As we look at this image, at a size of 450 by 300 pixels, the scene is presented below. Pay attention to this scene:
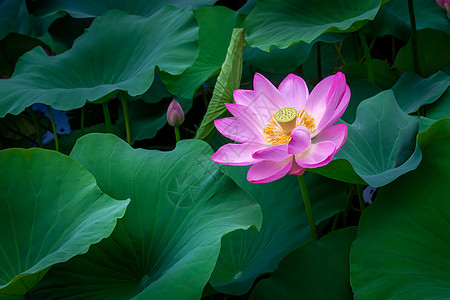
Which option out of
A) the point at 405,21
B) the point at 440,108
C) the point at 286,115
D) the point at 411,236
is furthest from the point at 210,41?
the point at 411,236

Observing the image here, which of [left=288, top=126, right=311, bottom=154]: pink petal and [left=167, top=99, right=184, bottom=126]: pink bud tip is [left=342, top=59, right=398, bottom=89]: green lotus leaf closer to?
[left=167, top=99, right=184, bottom=126]: pink bud tip

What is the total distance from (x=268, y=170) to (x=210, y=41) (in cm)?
95

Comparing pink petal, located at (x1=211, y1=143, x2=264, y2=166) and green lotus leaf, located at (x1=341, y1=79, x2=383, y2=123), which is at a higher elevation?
pink petal, located at (x1=211, y1=143, x2=264, y2=166)

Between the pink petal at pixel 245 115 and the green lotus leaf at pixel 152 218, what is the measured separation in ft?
0.44

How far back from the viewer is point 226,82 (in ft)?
3.39

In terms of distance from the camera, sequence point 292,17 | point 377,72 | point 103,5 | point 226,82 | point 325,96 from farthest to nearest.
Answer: point 103,5 → point 377,72 → point 292,17 → point 226,82 → point 325,96

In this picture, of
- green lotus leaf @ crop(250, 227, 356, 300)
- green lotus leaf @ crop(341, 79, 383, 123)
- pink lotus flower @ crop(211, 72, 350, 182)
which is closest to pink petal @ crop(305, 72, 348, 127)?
pink lotus flower @ crop(211, 72, 350, 182)

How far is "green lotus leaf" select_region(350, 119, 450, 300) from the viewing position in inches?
29.2

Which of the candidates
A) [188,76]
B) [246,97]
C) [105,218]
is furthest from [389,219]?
[188,76]

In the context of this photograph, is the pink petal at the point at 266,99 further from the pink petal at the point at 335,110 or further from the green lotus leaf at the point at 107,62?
the green lotus leaf at the point at 107,62

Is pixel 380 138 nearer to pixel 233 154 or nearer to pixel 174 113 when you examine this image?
pixel 233 154

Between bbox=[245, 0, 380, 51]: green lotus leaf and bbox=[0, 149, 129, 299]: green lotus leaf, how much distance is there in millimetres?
683

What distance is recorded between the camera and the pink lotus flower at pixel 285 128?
0.70 metres

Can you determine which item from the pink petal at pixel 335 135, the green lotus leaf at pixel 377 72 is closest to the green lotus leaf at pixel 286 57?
the green lotus leaf at pixel 377 72
